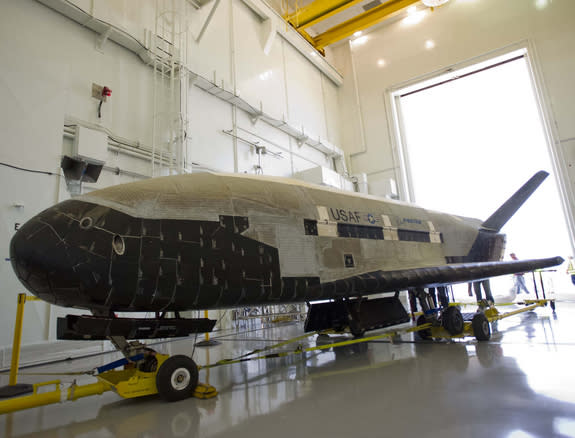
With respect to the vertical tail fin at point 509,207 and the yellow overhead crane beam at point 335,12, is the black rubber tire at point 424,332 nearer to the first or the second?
the vertical tail fin at point 509,207

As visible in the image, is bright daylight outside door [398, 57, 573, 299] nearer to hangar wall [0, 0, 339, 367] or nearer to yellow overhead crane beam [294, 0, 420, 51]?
yellow overhead crane beam [294, 0, 420, 51]

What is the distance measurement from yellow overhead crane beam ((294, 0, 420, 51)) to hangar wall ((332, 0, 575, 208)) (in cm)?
300

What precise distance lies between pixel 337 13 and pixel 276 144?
8.43 m

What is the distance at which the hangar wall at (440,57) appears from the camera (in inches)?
650

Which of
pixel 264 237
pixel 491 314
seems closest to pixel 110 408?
pixel 264 237

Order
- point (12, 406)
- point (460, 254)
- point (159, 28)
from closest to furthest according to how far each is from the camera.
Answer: point (12, 406) < point (460, 254) < point (159, 28)

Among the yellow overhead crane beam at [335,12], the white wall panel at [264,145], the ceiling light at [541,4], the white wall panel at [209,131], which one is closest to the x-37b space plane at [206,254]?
the white wall panel at [209,131]

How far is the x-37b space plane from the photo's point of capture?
11.3 feet

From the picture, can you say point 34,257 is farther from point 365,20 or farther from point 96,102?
point 365,20

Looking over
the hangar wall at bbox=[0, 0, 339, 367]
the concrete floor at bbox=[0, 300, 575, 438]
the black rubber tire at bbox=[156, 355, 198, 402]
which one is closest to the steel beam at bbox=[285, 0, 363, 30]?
the hangar wall at bbox=[0, 0, 339, 367]

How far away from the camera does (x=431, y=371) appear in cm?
460

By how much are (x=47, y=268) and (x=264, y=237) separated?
2.35m

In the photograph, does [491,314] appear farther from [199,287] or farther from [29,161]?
[29,161]

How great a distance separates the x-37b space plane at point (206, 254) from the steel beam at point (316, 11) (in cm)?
1427
